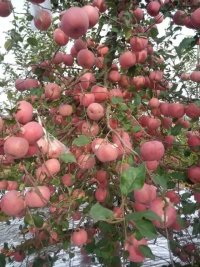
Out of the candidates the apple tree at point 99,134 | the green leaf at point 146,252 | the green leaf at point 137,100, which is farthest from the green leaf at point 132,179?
the green leaf at point 137,100

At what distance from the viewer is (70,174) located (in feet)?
4.86

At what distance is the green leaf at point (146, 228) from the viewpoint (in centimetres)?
84

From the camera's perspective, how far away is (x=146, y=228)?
33.6 inches

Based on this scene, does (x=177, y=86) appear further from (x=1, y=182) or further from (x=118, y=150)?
(x=1, y=182)

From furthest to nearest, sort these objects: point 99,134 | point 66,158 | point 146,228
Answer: point 99,134 < point 66,158 < point 146,228

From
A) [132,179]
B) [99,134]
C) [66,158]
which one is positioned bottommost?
[99,134]

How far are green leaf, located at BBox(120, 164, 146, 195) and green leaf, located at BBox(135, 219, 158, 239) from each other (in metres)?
0.07

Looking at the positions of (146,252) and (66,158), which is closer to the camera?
(146,252)

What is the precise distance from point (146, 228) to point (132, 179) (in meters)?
0.11

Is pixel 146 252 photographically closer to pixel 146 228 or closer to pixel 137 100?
pixel 146 228

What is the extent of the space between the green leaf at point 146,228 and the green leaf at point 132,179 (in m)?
0.07

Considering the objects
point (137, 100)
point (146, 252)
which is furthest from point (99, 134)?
point (146, 252)

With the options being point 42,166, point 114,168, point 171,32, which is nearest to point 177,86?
point 171,32

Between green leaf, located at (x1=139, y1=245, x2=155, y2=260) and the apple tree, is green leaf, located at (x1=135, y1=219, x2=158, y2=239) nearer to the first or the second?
the apple tree
